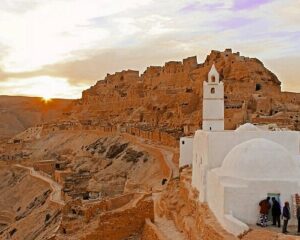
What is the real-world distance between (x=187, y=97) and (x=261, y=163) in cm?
3697

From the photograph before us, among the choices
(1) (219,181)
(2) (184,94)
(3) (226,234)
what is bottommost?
(3) (226,234)

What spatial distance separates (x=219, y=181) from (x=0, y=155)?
44511mm

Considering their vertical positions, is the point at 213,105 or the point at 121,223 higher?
the point at 213,105

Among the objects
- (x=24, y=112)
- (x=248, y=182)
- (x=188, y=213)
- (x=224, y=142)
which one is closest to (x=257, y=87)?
(x=188, y=213)

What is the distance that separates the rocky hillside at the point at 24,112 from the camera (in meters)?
118

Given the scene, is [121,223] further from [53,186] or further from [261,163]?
[53,186]

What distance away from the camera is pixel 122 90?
6681cm

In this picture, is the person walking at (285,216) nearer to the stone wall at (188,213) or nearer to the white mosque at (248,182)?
the white mosque at (248,182)

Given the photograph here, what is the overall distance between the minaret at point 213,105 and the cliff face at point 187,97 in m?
12.4

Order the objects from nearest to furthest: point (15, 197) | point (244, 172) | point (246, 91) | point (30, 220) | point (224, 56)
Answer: point (244, 172), point (30, 220), point (15, 197), point (246, 91), point (224, 56)

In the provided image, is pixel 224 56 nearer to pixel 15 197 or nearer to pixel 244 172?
pixel 15 197

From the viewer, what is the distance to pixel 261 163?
1134 centimetres

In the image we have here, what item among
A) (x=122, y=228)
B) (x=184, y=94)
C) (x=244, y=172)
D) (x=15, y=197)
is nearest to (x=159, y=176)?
(x=122, y=228)

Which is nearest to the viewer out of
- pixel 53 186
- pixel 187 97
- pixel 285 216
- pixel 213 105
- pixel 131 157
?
pixel 285 216
